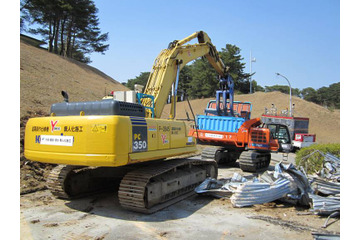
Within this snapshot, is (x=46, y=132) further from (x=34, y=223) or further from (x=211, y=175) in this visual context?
(x=211, y=175)

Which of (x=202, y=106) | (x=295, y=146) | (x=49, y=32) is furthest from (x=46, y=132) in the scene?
(x=202, y=106)

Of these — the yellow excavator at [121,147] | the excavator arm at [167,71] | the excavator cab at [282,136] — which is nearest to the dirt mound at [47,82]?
the excavator arm at [167,71]

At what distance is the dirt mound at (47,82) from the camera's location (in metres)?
15.5

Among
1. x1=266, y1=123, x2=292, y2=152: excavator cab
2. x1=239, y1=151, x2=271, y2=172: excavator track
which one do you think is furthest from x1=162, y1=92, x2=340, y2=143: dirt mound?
x1=239, y1=151, x2=271, y2=172: excavator track

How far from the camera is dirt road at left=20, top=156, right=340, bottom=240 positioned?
16.1 ft

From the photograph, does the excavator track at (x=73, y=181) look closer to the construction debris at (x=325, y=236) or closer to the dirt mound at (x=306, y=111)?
the construction debris at (x=325, y=236)

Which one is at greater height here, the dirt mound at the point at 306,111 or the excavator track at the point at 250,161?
the dirt mound at the point at 306,111

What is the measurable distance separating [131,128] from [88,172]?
8.21 feet

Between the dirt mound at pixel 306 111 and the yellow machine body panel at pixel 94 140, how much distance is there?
92.6ft

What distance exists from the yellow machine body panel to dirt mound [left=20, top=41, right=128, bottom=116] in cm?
639

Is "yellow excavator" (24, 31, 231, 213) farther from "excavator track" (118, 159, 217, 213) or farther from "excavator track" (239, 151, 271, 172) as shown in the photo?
"excavator track" (239, 151, 271, 172)

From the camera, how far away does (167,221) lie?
556 centimetres

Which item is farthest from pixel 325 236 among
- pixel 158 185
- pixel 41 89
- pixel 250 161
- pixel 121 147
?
pixel 41 89

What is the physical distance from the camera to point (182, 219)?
18.7ft
